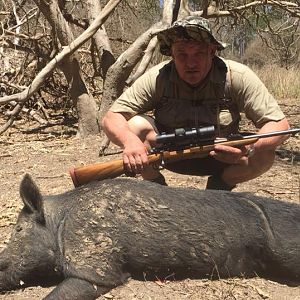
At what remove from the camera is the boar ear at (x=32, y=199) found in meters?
2.76

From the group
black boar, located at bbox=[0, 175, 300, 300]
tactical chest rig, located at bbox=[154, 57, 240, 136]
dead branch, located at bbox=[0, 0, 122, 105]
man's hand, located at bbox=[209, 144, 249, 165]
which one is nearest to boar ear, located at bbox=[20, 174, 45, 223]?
black boar, located at bbox=[0, 175, 300, 300]

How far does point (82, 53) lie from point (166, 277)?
6292 millimetres

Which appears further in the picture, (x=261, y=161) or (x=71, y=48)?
(x=71, y=48)

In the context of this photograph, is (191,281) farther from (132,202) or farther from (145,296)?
(132,202)

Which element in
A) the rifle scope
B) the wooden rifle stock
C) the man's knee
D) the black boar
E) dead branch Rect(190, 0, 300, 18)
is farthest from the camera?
dead branch Rect(190, 0, 300, 18)

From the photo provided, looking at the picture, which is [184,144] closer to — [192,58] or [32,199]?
[192,58]

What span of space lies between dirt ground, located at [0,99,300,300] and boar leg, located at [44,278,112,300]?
0.11m

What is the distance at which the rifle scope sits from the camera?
3275 mm

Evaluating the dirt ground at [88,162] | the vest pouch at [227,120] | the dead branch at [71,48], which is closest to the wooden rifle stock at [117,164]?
the vest pouch at [227,120]

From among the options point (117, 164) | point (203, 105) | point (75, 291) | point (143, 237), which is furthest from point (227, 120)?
point (75, 291)

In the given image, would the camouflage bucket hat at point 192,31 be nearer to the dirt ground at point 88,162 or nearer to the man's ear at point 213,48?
the man's ear at point 213,48

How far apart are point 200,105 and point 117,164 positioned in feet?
2.92

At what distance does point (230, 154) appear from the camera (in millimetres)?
3465

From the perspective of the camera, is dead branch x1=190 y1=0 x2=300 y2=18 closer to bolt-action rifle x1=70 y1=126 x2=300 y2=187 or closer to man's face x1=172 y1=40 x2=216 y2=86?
man's face x1=172 y1=40 x2=216 y2=86
